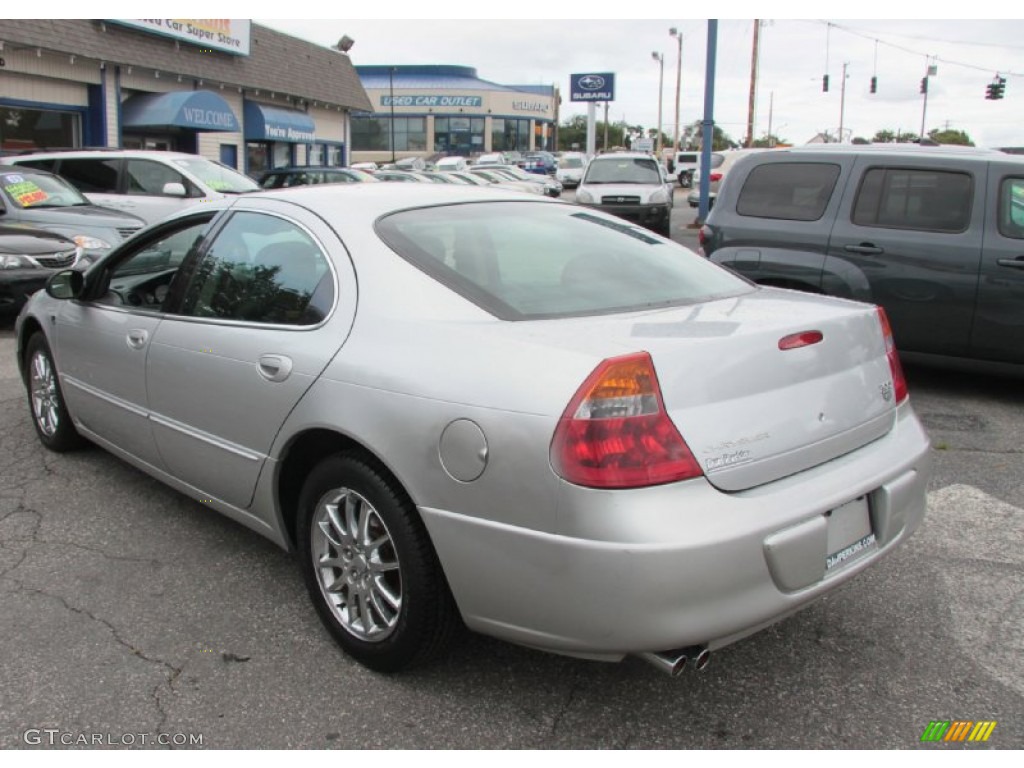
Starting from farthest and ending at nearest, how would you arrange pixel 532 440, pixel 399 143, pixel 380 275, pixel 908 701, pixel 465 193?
1. pixel 399 143
2. pixel 465 193
3. pixel 380 275
4. pixel 908 701
5. pixel 532 440

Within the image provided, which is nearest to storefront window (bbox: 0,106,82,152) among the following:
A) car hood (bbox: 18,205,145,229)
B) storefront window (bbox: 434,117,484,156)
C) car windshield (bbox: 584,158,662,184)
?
car hood (bbox: 18,205,145,229)

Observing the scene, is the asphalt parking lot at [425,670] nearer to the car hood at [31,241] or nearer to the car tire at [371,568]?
the car tire at [371,568]

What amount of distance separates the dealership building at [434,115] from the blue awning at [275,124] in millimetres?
47755

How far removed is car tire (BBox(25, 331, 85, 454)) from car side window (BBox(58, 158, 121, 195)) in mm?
8850

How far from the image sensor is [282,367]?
297cm

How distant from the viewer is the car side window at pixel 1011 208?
5.93 meters

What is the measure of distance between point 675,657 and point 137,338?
261 centimetres

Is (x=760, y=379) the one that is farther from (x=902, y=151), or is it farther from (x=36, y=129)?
(x=36, y=129)

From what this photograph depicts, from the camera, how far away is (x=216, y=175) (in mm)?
13172

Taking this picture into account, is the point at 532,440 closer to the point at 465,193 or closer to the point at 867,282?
the point at 465,193

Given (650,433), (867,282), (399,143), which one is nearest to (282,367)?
(650,433)

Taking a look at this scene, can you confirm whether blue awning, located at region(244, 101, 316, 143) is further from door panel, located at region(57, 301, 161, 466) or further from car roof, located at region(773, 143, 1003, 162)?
door panel, located at region(57, 301, 161, 466)

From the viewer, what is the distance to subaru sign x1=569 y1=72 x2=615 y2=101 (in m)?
63.5

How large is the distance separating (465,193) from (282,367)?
1112 millimetres
